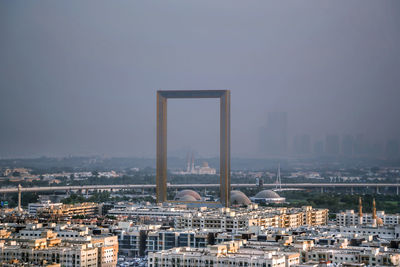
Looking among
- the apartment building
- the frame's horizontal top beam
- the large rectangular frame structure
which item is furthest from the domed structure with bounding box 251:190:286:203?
the apartment building

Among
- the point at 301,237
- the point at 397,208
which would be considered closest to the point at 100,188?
the point at 397,208

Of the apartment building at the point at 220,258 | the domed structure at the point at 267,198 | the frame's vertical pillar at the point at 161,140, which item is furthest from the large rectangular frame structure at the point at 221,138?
the apartment building at the point at 220,258

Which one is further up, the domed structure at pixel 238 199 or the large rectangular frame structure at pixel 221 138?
the large rectangular frame structure at pixel 221 138

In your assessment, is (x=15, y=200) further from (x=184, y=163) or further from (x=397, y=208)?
(x=184, y=163)

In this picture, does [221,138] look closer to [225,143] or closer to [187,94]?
[225,143]

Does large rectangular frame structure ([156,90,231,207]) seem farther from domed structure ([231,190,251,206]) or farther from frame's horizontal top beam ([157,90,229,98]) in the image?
domed structure ([231,190,251,206])

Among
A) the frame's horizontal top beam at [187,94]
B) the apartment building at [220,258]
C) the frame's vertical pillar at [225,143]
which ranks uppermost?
the frame's horizontal top beam at [187,94]

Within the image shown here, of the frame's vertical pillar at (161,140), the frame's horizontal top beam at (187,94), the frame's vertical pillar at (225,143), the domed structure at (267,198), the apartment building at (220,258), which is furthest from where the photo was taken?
the domed structure at (267,198)

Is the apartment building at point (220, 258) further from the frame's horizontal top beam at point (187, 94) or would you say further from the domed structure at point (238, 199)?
the domed structure at point (238, 199)

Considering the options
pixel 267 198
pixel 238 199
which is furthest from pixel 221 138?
pixel 267 198
